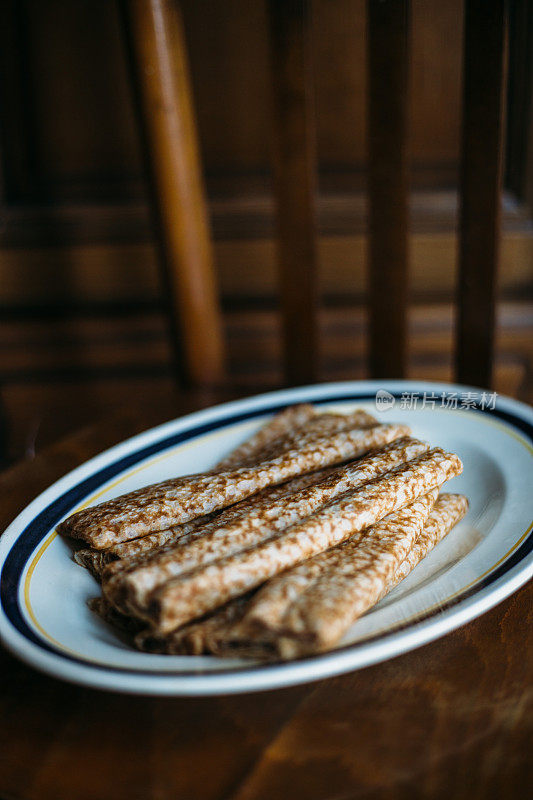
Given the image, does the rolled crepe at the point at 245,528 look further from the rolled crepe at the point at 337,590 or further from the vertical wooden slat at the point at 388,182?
the vertical wooden slat at the point at 388,182

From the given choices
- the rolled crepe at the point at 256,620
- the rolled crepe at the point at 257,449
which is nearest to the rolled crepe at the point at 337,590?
the rolled crepe at the point at 256,620

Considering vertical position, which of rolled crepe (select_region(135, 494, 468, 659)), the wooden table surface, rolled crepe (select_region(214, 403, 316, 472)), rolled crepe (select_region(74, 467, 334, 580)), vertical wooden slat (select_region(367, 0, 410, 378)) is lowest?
the wooden table surface

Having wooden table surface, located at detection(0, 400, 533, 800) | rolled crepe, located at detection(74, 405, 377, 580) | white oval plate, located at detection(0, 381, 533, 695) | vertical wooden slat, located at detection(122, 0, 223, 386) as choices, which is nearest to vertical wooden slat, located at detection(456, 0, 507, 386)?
white oval plate, located at detection(0, 381, 533, 695)

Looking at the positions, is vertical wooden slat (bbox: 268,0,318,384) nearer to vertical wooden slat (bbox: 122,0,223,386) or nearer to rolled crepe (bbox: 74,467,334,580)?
vertical wooden slat (bbox: 122,0,223,386)

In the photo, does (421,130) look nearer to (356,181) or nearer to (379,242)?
(356,181)

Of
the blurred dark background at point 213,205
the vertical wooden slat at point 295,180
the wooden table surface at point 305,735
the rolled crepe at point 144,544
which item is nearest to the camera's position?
the wooden table surface at point 305,735

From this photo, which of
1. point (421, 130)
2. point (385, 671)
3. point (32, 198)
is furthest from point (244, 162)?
point (385, 671)

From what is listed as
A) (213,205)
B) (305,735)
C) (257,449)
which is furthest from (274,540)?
(213,205)
